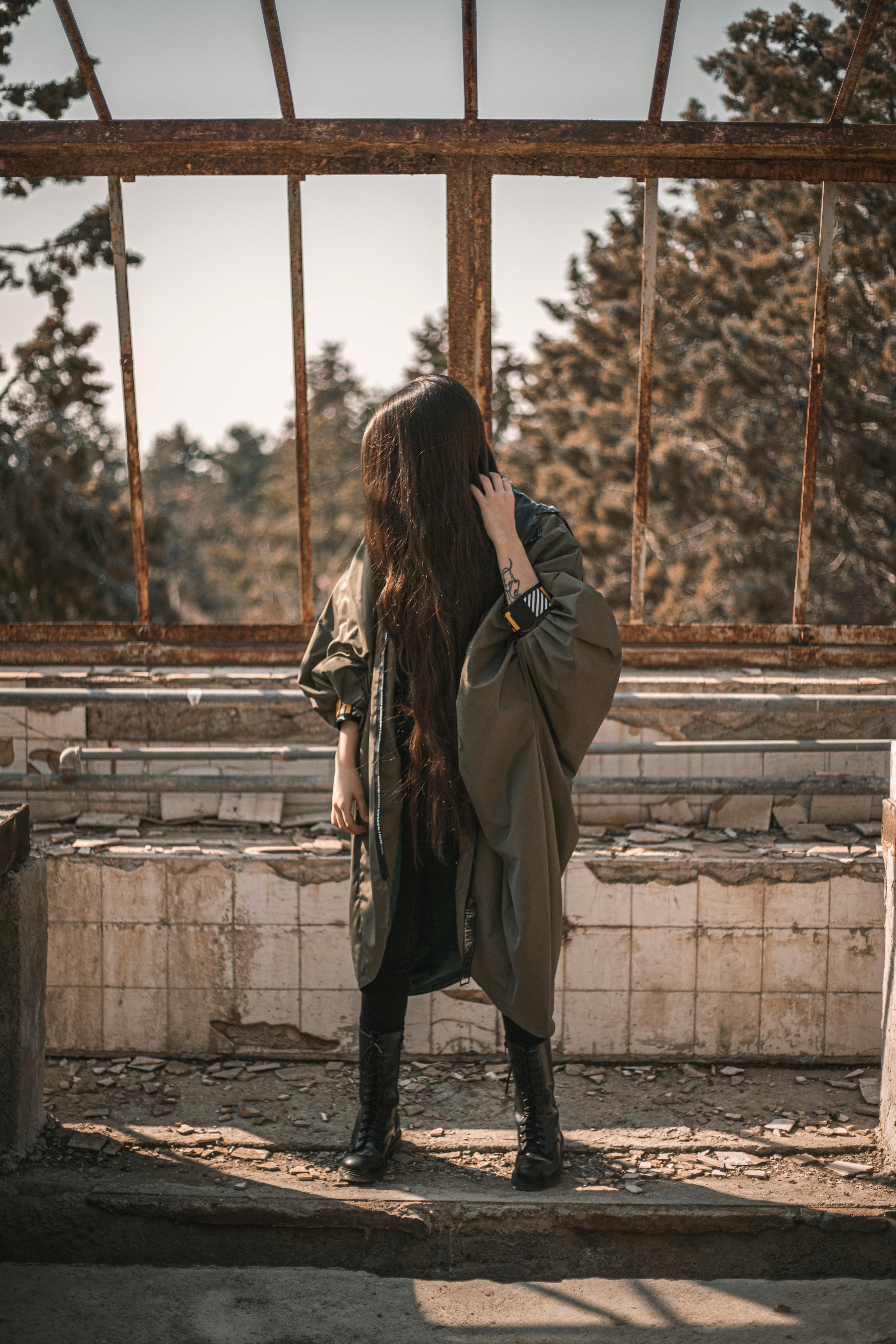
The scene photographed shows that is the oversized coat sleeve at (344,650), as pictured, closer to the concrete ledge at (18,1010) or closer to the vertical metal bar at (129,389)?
the concrete ledge at (18,1010)

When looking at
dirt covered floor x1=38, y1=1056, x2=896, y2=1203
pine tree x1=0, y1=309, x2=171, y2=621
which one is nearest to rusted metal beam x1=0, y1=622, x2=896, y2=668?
dirt covered floor x1=38, y1=1056, x2=896, y2=1203

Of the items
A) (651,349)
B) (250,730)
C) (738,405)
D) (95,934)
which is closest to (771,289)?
(738,405)

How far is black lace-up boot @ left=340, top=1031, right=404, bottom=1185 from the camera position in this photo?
90.5 inches

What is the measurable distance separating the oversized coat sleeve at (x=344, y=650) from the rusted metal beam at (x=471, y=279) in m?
1.29

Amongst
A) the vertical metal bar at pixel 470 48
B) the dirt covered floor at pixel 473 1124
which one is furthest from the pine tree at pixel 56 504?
the dirt covered floor at pixel 473 1124

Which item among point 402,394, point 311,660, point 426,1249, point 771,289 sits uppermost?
point 771,289

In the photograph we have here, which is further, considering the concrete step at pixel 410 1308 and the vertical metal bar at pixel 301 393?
the vertical metal bar at pixel 301 393

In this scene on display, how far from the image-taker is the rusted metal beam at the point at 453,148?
334cm

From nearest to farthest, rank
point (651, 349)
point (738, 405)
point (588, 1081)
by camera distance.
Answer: point (588, 1081)
point (651, 349)
point (738, 405)

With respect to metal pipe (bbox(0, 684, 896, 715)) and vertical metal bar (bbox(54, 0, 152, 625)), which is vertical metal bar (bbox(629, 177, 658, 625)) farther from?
vertical metal bar (bbox(54, 0, 152, 625))

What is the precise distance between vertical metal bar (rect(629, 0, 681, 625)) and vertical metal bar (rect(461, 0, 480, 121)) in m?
0.62

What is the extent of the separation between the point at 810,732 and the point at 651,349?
1468 millimetres

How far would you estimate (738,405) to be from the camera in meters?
12.6

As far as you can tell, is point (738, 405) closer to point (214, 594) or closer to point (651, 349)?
point (651, 349)
